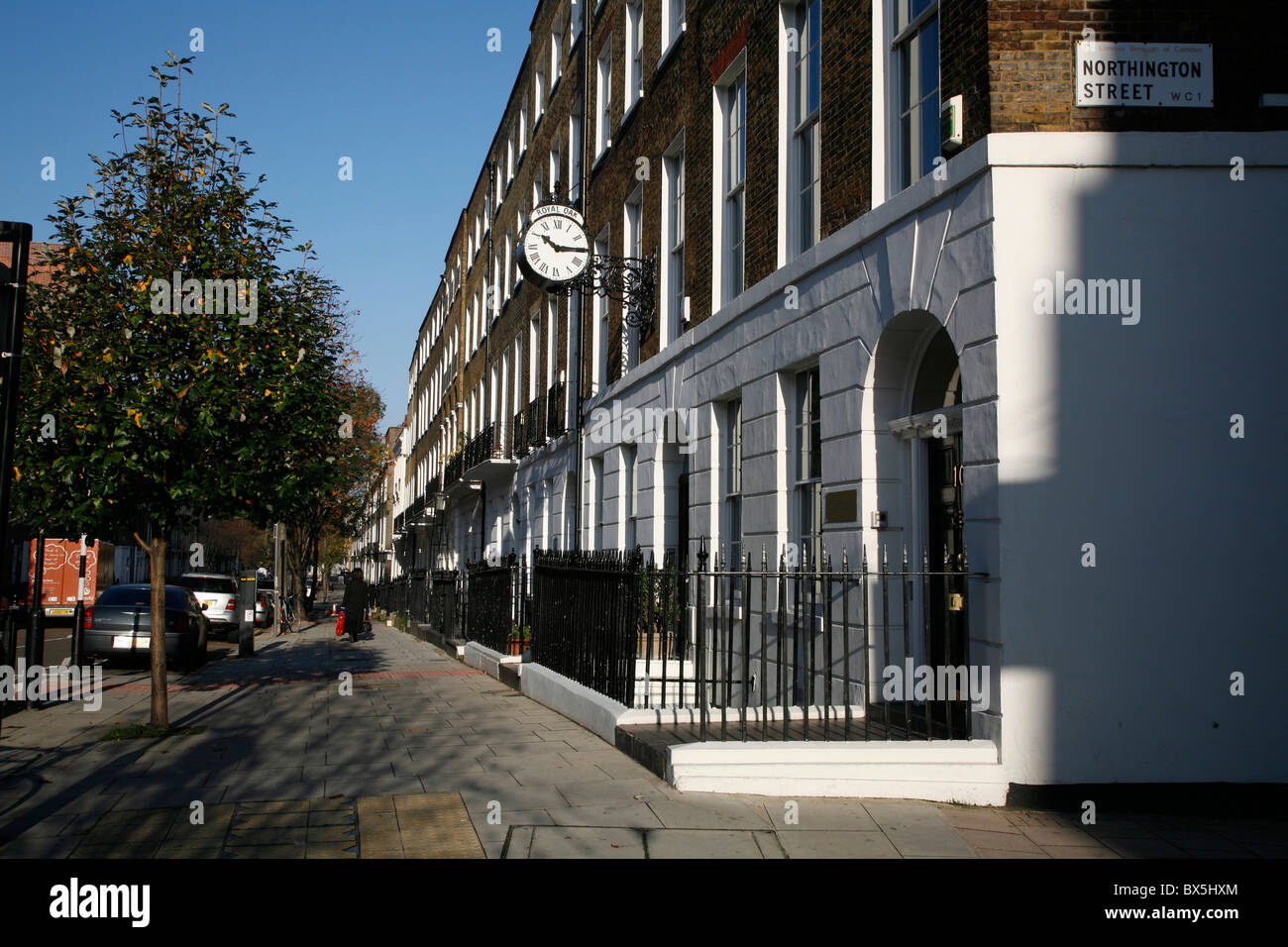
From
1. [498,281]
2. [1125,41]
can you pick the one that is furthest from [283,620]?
[1125,41]

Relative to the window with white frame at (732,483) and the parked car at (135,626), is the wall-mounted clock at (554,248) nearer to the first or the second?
the window with white frame at (732,483)

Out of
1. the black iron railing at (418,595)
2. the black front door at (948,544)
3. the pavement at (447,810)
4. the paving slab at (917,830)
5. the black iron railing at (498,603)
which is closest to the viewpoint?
the paving slab at (917,830)

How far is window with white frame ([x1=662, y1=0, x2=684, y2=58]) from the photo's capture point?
1507 cm

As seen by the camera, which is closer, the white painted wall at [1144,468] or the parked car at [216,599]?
the white painted wall at [1144,468]

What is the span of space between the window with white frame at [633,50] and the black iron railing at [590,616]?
8.22m

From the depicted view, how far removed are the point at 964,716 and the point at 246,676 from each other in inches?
492

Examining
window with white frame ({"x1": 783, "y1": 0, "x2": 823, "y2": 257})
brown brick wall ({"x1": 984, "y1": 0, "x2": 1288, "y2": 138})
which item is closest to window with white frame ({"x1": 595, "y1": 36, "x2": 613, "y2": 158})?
window with white frame ({"x1": 783, "y1": 0, "x2": 823, "y2": 257})

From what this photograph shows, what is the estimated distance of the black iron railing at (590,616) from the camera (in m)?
9.14

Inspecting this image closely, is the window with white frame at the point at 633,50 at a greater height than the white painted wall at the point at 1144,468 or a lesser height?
greater

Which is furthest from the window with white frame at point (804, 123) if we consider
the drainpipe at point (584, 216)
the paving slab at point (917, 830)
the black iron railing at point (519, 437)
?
the black iron railing at point (519, 437)

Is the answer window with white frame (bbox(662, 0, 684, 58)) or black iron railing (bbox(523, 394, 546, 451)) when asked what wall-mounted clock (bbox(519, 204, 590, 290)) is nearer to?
window with white frame (bbox(662, 0, 684, 58))

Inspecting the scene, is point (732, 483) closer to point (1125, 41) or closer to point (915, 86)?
point (915, 86)

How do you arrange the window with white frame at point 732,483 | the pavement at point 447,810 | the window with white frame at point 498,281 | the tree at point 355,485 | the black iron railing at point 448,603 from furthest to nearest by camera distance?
the tree at point 355,485 → the window with white frame at point 498,281 → the black iron railing at point 448,603 → the window with white frame at point 732,483 → the pavement at point 447,810
